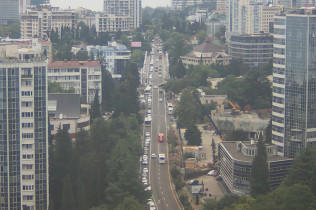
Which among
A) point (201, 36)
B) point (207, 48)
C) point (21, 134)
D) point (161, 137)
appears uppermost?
point (201, 36)

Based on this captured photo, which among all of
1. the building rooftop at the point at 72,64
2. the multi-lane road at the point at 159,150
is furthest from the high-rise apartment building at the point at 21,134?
the building rooftop at the point at 72,64

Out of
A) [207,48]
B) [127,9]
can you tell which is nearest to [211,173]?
[207,48]

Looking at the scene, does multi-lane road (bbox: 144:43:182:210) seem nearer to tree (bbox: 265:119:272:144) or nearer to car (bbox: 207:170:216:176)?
car (bbox: 207:170:216:176)

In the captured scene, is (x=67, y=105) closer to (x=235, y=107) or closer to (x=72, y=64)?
(x=72, y=64)

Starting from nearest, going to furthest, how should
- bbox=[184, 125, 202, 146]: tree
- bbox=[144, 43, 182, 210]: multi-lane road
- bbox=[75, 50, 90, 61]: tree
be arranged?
1. bbox=[144, 43, 182, 210]: multi-lane road
2. bbox=[184, 125, 202, 146]: tree
3. bbox=[75, 50, 90, 61]: tree

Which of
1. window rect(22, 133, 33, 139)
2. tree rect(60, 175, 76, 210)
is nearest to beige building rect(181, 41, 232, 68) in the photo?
window rect(22, 133, 33, 139)
